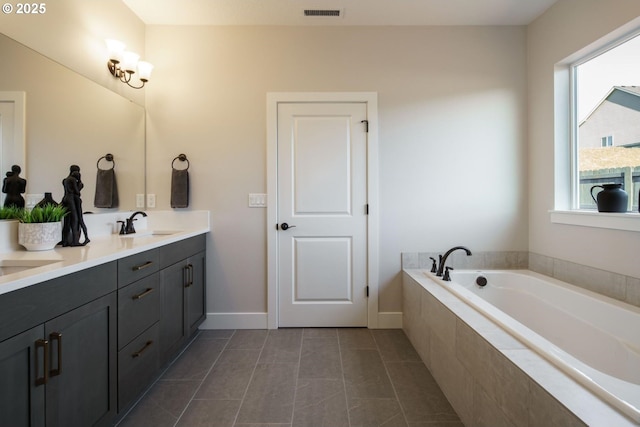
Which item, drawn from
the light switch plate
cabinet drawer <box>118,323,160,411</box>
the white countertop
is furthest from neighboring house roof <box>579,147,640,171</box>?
cabinet drawer <box>118,323,160,411</box>

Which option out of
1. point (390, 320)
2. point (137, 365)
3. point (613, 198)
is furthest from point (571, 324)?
point (137, 365)

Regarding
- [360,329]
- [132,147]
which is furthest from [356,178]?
[132,147]

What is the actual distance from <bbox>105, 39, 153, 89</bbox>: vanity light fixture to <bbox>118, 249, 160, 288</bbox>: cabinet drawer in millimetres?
1506

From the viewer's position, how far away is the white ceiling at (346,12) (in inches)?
93.0

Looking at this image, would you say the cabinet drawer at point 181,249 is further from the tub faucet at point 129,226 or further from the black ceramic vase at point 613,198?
the black ceramic vase at point 613,198

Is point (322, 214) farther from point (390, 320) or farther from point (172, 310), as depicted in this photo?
point (172, 310)

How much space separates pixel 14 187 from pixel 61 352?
39.0 inches

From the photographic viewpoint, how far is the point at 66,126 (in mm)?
1857

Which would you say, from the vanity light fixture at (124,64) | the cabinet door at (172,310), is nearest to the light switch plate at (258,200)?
the cabinet door at (172,310)

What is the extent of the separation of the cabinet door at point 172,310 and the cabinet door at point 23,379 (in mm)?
868

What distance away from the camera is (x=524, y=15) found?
2539 mm

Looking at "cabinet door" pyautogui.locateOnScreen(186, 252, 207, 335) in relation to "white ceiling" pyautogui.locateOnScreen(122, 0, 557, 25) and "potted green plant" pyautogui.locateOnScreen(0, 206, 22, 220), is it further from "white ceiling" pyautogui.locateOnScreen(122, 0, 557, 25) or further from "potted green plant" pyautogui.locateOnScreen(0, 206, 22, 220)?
"white ceiling" pyautogui.locateOnScreen(122, 0, 557, 25)

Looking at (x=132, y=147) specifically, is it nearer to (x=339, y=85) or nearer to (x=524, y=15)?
(x=339, y=85)

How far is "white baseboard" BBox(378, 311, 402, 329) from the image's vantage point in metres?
2.69
